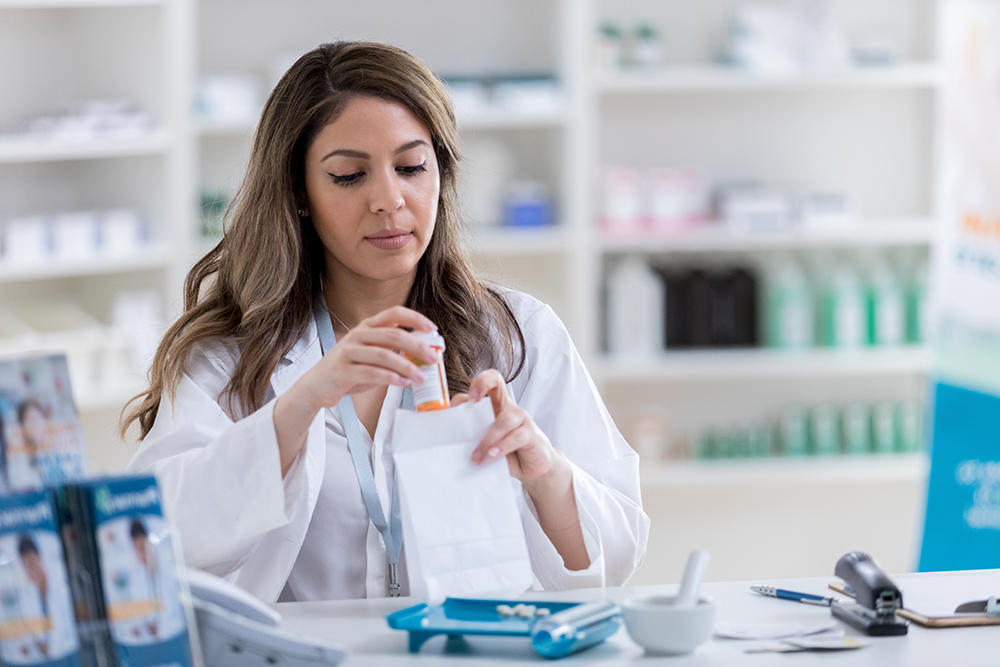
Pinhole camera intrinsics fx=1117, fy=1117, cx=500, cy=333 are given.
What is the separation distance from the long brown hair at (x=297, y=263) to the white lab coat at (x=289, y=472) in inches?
1.2

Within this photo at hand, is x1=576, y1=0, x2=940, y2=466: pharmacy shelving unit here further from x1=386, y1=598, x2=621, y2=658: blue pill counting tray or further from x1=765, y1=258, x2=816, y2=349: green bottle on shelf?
x1=386, y1=598, x2=621, y2=658: blue pill counting tray

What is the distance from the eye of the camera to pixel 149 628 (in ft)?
3.32

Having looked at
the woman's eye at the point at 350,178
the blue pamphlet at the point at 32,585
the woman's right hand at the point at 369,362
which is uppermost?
the woman's eye at the point at 350,178

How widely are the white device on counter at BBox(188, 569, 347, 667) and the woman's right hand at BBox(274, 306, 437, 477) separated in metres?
0.32

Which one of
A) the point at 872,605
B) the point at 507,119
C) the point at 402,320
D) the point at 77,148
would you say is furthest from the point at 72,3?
the point at 872,605

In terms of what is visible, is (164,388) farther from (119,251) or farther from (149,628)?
(119,251)

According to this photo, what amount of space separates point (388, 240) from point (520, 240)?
189cm

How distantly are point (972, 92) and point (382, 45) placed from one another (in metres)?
2.07

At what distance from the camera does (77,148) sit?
3.26 meters

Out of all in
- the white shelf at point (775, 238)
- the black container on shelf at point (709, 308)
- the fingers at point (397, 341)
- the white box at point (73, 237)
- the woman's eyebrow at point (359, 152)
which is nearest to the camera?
the fingers at point (397, 341)

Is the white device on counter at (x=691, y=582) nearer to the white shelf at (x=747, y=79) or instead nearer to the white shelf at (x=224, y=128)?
the white shelf at (x=224, y=128)

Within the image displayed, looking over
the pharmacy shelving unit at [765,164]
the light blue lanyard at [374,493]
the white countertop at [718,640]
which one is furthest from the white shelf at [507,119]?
the white countertop at [718,640]

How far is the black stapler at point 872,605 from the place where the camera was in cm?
125

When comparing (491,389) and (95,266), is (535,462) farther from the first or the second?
(95,266)
